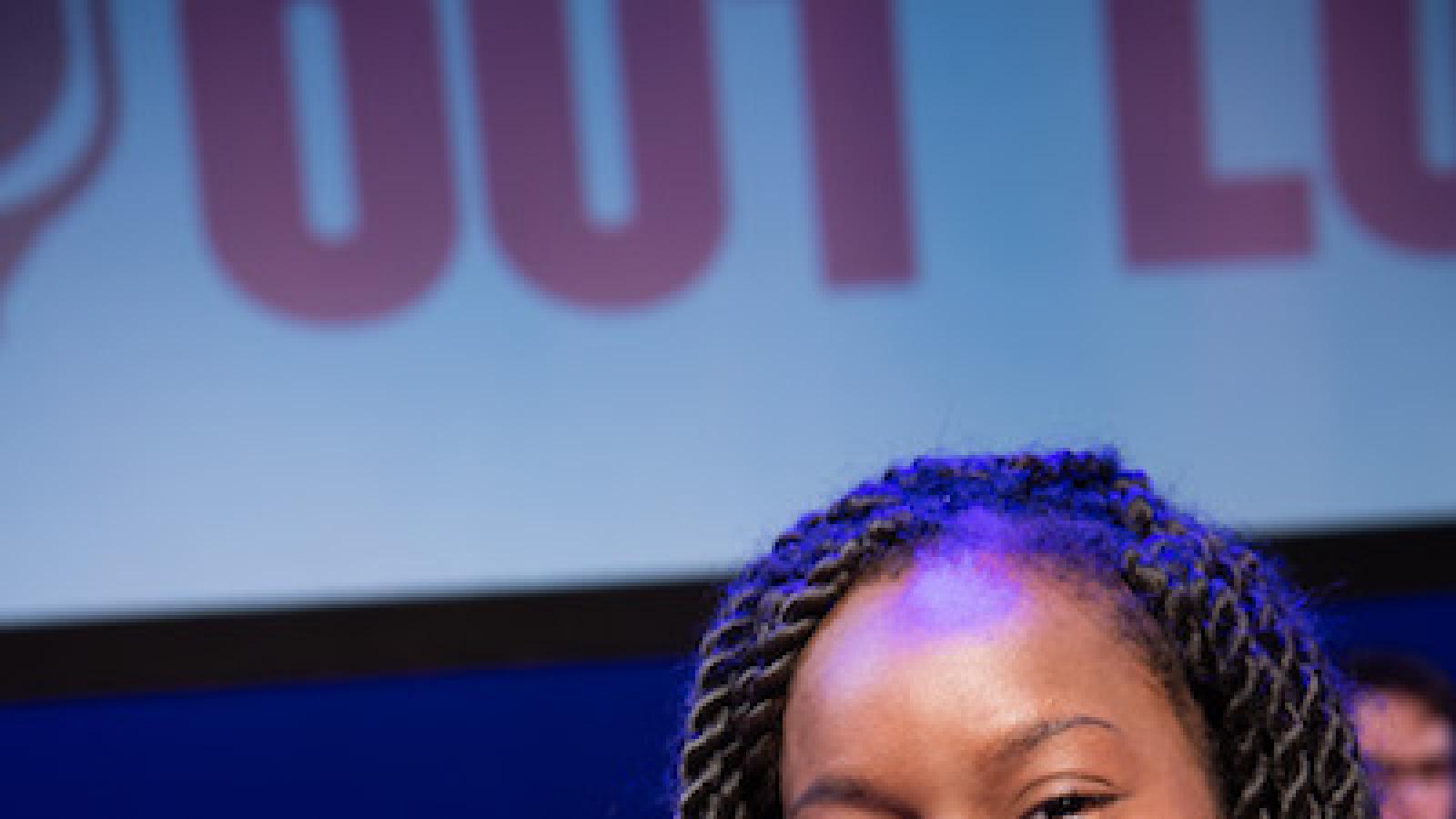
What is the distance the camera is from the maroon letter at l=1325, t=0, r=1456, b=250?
232 centimetres

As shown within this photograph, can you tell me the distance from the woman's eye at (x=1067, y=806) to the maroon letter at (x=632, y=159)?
4.70 feet

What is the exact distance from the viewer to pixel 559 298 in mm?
2236

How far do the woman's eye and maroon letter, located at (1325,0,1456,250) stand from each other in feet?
5.26

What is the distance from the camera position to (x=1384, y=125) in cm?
233

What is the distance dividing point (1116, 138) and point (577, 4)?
0.61 m

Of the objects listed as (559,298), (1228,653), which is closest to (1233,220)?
(559,298)

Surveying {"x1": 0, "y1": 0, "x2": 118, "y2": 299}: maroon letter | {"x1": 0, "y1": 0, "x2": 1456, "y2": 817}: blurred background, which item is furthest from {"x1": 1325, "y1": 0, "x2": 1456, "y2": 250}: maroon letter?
{"x1": 0, "y1": 0, "x2": 118, "y2": 299}: maroon letter

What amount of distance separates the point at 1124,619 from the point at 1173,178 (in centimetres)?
147

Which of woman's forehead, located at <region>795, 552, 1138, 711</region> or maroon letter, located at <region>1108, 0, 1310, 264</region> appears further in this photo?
maroon letter, located at <region>1108, 0, 1310, 264</region>

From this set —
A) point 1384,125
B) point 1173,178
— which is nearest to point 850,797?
point 1173,178

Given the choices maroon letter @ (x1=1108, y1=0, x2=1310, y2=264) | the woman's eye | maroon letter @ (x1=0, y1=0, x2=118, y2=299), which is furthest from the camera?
maroon letter @ (x1=1108, y1=0, x2=1310, y2=264)

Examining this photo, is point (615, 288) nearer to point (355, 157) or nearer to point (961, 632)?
point (355, 157)

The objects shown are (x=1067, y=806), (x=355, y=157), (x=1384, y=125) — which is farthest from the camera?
(x=1384, y=125)

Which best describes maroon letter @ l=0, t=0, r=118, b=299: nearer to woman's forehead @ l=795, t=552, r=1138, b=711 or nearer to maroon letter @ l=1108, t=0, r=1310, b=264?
maroon letter @ l=1108, t=0, r=1310, b=264
